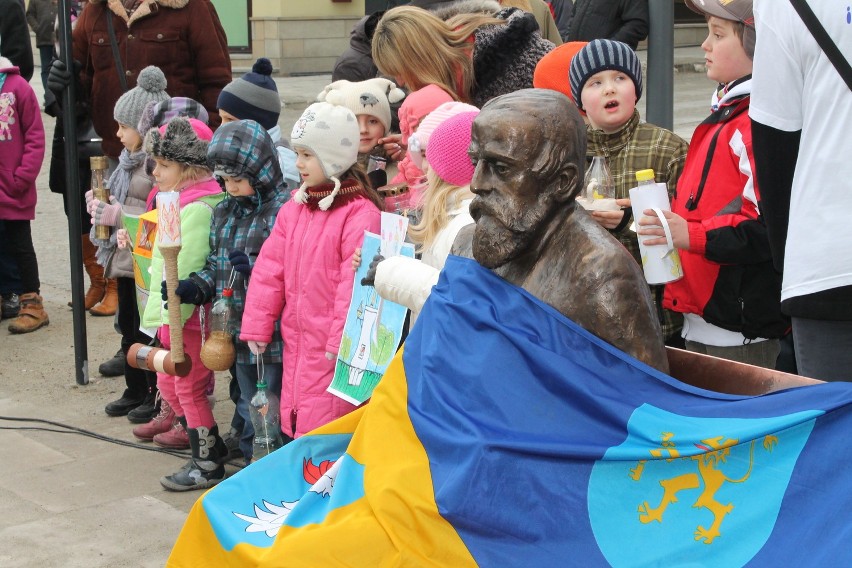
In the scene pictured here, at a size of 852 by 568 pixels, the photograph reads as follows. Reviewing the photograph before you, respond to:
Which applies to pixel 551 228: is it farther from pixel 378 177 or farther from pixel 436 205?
pixel 378 177

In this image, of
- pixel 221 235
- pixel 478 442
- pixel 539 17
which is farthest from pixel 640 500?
pixel 539 17

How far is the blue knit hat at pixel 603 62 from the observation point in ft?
15.2

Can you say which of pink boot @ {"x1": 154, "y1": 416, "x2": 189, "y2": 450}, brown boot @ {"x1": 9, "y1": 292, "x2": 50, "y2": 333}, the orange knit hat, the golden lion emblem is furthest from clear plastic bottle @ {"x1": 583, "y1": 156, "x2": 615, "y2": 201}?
brown boot @ {"x1": 9, "y1": 292, "x2": 50, "y2": 333}

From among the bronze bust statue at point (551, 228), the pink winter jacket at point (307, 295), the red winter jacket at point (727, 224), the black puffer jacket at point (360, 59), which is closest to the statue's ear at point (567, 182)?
the bronze bust statue at point (551, 228)

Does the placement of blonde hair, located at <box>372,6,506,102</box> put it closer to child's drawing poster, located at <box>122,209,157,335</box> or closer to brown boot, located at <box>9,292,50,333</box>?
child's drawing poster, located at <box>122,209,157,335</box>

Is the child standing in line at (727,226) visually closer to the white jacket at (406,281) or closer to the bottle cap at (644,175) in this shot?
the bottle cap at (644,175)

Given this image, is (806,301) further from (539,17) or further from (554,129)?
(539,17)

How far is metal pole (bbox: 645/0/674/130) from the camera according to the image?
6285 mm

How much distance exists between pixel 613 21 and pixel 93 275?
4.13 m

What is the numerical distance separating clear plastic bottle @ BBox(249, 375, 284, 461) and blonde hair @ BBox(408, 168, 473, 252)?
1.37 m

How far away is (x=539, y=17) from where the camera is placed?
699cm

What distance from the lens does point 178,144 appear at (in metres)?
5.96

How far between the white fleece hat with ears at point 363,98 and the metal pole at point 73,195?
6.68ft

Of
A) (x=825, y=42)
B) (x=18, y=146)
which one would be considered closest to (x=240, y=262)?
(x=825, y=42)
